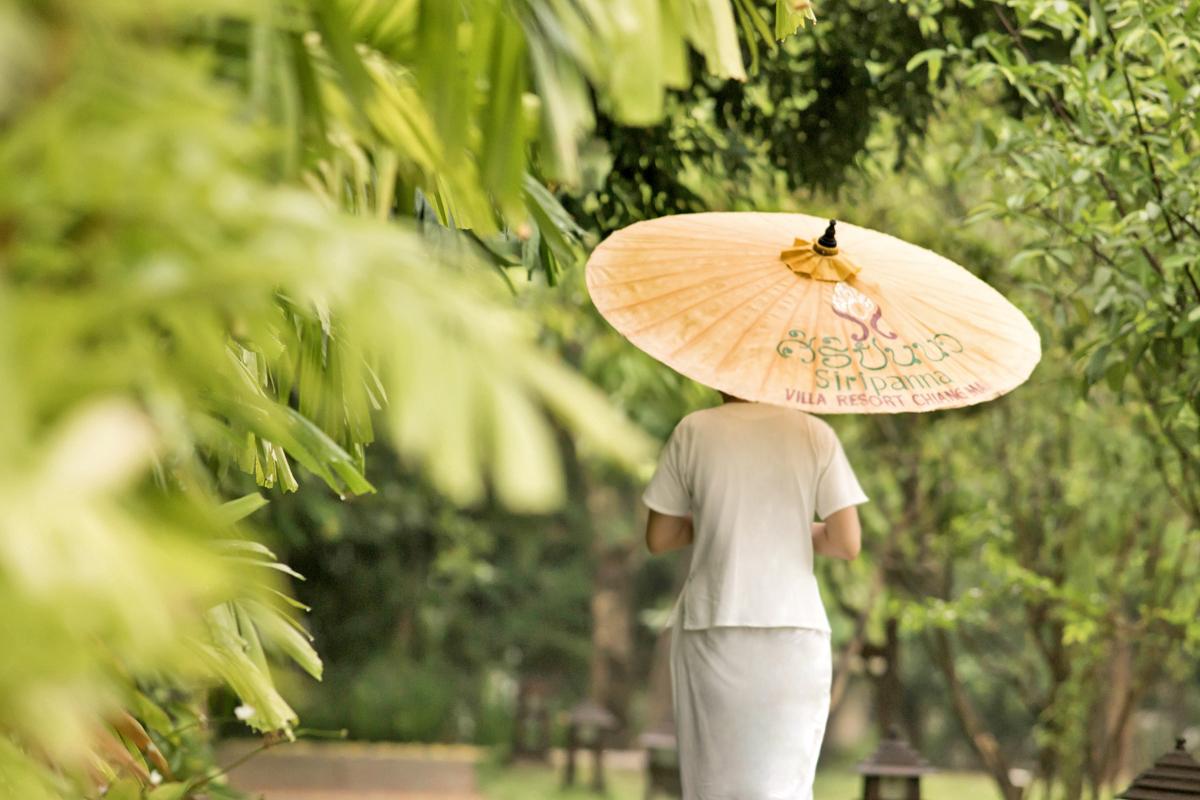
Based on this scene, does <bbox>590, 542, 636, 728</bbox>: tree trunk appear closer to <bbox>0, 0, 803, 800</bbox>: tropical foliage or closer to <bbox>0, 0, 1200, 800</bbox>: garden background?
<bbox>0, 0, 1200, 800</bbox>: garden background

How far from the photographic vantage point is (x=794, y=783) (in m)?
3.57

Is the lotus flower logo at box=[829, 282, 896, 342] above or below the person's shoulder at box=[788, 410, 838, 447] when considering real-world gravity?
above

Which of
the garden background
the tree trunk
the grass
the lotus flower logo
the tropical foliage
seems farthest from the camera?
the tree trunk

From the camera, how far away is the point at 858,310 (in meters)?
3.62

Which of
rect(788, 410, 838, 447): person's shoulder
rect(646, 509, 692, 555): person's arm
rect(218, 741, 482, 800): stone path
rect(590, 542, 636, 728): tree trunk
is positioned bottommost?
rect(218, 741, 482, 800): stone path

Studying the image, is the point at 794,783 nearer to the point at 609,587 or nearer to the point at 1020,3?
the point at 1020,3

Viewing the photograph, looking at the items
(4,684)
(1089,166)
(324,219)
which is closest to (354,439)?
(324,219)

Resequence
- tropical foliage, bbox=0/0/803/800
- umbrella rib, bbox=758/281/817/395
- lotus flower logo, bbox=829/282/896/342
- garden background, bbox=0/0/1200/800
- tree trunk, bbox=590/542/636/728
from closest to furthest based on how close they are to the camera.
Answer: tropical foliage, bbox=0/0/803/800, garden background, bbox=0/0/1200/800, umbrella rib, bbox=758/281/817/395, lotus flower logo, bbox=829/282/896/342, tree trunk, bbox=590/542/636/728

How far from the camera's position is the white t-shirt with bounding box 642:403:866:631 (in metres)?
3.53

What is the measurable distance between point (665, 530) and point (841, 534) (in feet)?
1.35

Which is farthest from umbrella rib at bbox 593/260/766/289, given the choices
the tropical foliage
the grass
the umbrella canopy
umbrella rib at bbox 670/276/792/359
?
the grass

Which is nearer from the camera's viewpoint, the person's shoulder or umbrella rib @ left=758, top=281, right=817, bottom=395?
umbrella rib @ left=758, top=281, right=817, bottom=395

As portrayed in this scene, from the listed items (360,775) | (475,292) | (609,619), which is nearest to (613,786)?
(360,775)

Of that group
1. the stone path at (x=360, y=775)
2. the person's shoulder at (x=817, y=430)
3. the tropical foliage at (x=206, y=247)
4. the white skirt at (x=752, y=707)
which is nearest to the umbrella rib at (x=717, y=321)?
the person's shoulder at (x=817, y=430)
